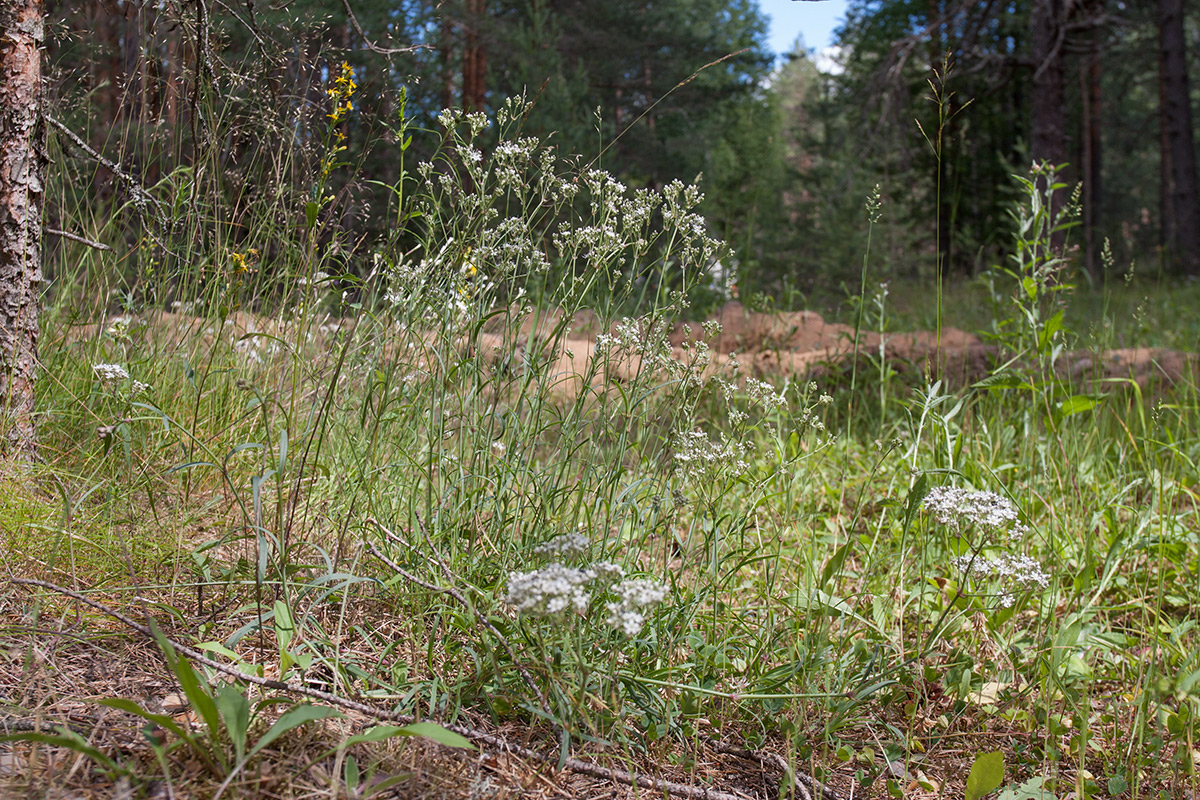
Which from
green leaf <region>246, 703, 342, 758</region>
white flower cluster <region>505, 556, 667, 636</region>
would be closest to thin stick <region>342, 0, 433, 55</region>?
white flower cluster <region>505, 556, 667, 636</region>

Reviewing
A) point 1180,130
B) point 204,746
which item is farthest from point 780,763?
point 1180,130

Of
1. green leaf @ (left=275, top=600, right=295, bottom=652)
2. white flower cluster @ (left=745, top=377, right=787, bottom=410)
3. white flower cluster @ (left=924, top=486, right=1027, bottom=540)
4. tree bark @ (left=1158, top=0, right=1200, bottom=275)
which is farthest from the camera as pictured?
tree bark @ (left=1158, top=0, right=1200, bottom=275)

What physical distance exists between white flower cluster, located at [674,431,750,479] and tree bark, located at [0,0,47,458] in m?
1.74

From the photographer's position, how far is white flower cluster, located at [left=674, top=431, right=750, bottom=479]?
166cm

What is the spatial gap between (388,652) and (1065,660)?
1.60 m

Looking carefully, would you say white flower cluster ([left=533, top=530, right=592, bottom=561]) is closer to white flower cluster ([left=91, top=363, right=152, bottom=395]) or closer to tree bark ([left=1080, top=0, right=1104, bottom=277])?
white flower cluster ([left=91, top=363, right=152, bottom=395])

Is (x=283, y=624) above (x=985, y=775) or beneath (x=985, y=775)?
above

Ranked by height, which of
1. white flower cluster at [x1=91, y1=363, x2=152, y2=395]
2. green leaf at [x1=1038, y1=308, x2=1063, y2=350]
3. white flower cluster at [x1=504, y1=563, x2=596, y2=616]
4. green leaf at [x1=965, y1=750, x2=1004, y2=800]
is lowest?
green leaf at [x1=965, y1=750, x2=1004, y2=800]

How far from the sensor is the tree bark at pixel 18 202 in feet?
6.83

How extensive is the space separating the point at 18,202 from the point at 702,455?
197cm

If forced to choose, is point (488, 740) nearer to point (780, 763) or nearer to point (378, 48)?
point (780, 763)

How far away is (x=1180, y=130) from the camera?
467 inches

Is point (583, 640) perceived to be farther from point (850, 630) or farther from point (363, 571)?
point (850, 630)

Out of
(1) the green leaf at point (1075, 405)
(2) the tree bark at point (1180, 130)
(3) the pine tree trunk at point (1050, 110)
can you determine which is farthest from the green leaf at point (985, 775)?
(2) the tree bark at point (1180, 130)
